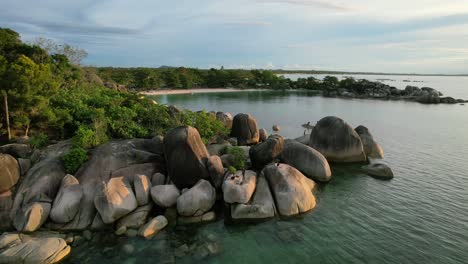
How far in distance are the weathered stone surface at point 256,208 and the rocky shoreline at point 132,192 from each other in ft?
0.15

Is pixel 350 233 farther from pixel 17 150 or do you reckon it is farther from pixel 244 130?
pixel 17 150

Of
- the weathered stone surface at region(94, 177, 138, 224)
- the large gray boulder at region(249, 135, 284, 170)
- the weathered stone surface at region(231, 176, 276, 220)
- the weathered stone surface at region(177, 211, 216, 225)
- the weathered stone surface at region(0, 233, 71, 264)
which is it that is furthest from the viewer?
the large gray boulder at region(249, 135, 284, 170)

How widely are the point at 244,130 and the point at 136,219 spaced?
46.8ft

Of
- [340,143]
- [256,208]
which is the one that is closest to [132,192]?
[256,208]

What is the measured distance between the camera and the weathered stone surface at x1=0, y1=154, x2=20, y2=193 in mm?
13595

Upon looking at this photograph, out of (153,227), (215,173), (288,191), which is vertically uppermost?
(215,173)

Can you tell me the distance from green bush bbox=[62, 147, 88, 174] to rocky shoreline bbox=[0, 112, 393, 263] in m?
0.29

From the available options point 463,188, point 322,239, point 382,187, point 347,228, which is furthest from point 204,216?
point 463,188

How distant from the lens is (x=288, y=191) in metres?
13.8

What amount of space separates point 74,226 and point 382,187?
56.2 ft

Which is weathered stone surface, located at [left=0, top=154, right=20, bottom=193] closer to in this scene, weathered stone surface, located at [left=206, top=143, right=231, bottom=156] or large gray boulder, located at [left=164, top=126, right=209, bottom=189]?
large gray boulder, located at [left=164, top=126, right=209, bottom=189]

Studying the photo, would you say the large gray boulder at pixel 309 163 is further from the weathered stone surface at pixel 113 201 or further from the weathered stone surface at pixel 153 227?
the weathered stone surface at pixel 113 201

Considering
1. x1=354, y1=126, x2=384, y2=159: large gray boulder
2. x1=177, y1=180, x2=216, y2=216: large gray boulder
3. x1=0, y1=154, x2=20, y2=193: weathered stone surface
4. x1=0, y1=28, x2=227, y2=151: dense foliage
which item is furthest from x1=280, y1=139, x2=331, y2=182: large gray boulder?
x1=0, y1=154, x2=20, y2=193: weathered stone surface

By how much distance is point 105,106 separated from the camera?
21469mm
